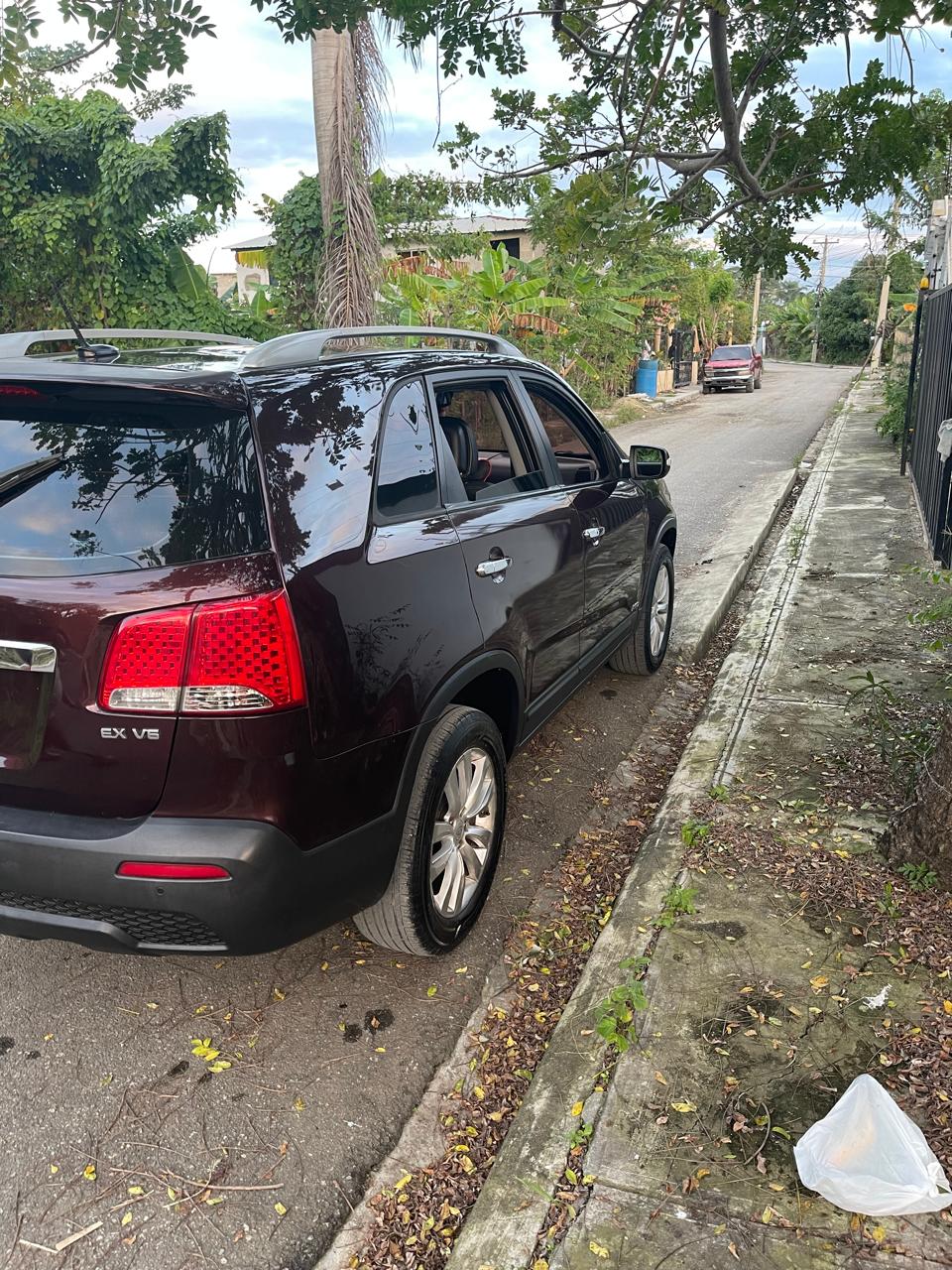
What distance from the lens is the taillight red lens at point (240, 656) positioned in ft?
7.29

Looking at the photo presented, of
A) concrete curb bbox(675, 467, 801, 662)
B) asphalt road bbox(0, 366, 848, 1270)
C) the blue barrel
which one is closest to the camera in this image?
asphalt road bbox(0, 366, 848, 1270)

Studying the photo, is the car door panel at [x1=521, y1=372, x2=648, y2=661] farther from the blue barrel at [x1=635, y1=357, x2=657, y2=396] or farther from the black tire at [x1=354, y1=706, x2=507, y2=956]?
the blue barrel at [x1=635, y1=357, x2=657, y2=396]

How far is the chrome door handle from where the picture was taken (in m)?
3.20

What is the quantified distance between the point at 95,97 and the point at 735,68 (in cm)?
1162

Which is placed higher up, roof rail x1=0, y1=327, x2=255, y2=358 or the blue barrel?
roof rail x1=0, y1=327, x2=255, y2=358

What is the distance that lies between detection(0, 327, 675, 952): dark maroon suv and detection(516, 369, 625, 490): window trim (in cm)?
121

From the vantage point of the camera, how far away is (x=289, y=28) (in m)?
3.95

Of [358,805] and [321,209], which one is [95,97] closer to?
[321,209]

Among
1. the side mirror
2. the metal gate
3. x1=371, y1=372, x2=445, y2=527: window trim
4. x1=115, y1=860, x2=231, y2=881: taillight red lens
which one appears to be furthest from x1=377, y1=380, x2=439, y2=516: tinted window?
the metal gate

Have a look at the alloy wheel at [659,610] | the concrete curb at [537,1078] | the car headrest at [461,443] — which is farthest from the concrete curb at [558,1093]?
the alloy wheel at [659,610]

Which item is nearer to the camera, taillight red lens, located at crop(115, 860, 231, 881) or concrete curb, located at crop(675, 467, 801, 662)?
taillight red lens, located at crop(115, 860, 231, 881)

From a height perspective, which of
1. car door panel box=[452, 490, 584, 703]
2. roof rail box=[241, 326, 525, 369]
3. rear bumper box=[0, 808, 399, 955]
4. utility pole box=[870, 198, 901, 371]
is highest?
utility pole box=[870, 198, 901, 371]

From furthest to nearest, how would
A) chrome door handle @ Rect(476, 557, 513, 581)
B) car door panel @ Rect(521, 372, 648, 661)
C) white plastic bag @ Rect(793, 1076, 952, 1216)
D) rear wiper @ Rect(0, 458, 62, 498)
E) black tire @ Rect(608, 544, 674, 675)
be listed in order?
black tire @ Rect(608, 544, 674, 675), car door panel @ Rect(521, 372, 648, 661), chrome door handle @ Rect(476, 557, 513, 581), rear wiper @ Rect(0, 458, 62, 498), white plastic bag @ Rect(793, 1076, 952, 1216)

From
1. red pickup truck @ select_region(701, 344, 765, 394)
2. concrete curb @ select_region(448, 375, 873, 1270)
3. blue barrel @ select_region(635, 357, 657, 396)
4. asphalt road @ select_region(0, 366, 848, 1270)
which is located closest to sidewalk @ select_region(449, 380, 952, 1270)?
concrete curb @ select_region(448, 375, 873, 1270)
